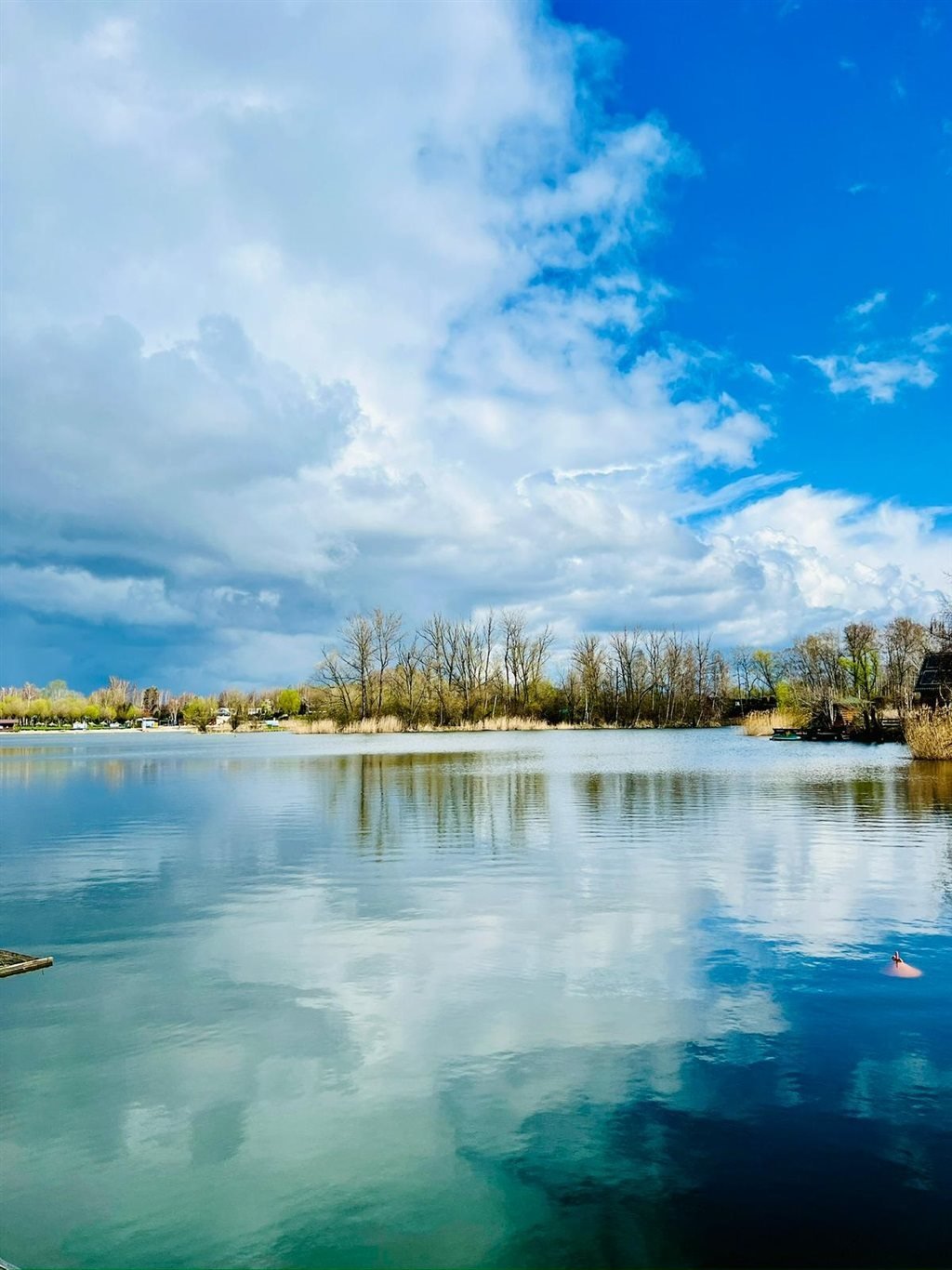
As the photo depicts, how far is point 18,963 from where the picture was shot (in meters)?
7.00

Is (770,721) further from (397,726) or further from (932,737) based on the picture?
(932,737)

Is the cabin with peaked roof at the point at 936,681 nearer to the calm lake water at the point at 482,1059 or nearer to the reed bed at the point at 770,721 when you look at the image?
the reed bed at the point at 770,721

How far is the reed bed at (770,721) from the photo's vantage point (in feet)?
173

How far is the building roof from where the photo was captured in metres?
39.4

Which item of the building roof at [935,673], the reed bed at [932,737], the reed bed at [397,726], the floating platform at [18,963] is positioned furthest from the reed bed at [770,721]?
the floating platform at [18,963]

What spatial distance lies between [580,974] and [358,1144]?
2.98 meters

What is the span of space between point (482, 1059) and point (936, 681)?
144 feet

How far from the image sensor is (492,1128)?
465cm

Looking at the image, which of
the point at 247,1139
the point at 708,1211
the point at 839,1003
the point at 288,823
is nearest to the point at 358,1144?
the point at 247,1139

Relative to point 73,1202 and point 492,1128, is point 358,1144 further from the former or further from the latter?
point 73,1202

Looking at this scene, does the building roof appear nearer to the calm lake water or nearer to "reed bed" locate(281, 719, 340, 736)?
the calm lake water

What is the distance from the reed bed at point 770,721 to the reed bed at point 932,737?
21.7 metres

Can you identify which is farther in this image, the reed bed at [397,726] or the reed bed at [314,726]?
the reed bed at [314,726]

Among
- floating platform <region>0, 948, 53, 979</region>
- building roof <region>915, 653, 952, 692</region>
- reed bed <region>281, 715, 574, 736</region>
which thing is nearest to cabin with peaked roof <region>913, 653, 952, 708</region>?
building roof <region>915, 653, 952, 692</region>
